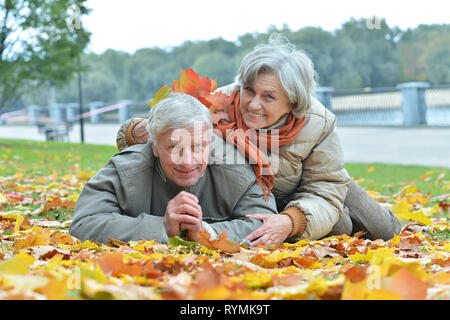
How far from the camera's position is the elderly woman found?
365 cm

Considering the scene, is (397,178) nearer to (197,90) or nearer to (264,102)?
(264,102)

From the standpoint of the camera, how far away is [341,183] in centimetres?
400

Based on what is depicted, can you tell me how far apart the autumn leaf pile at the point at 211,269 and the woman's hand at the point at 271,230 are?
0.08 metres

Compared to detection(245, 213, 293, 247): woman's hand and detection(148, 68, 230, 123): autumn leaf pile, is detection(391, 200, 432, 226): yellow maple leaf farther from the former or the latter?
detection(148, 68, 230, 123): autumn leaf pile

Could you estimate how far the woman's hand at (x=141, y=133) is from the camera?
3.82 meters

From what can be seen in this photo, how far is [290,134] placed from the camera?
12.3 feet

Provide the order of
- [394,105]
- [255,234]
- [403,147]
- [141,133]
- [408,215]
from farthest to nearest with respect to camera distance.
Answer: [394,105] → [403,147] → [408,215] → [141,133] → [255,234]

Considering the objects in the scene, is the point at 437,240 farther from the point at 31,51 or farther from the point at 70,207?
the point at 31,51

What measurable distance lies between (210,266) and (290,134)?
155 centimetres

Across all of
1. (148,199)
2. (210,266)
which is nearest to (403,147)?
(148,199)

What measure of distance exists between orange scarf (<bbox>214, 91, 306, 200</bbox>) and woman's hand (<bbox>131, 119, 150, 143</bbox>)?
45 centimetres

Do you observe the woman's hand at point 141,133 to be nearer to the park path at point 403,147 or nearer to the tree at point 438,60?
the park path at point 403,147

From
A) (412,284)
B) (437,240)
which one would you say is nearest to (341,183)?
(437,240)

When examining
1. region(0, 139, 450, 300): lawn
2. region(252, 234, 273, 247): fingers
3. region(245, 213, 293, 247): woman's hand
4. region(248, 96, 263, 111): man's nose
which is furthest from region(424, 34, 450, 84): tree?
region(252, 234, 273, 247): fingers
